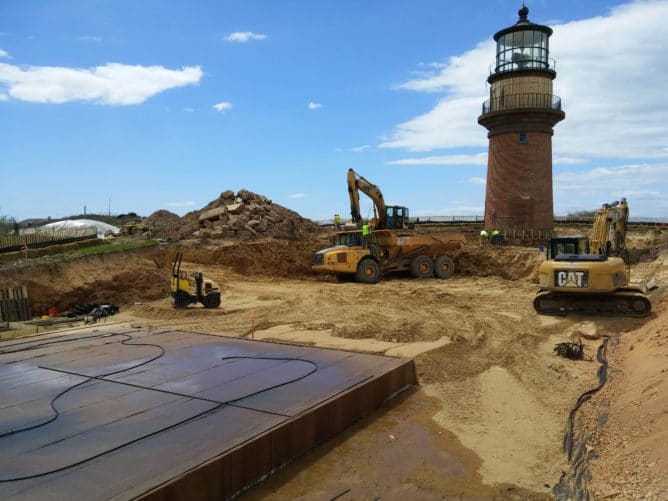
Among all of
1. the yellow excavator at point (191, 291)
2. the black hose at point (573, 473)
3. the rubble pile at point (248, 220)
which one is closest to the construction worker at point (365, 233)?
the yellow excavator at point (191, 291)

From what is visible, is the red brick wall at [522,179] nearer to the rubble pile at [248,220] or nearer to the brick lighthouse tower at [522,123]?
the brick lighthouse tower at [522,123]

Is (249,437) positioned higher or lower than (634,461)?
higher

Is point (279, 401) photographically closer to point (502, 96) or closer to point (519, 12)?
point (502, 96)

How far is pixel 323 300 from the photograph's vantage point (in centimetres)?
1500

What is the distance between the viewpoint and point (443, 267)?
21.5 m

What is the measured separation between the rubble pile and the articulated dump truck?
18.6 feet

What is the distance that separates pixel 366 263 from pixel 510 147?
12423mm

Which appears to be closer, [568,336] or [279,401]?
[279,401]

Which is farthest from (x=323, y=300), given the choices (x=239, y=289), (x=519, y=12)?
(x=519, y=12)

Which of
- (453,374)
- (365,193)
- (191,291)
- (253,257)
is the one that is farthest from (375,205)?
(453,374)

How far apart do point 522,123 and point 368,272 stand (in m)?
13.2

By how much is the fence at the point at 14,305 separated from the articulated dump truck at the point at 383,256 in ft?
31.4

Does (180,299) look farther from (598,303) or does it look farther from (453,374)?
(598,303)

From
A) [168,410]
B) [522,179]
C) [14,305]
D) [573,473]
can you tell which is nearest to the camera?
[573,473]
